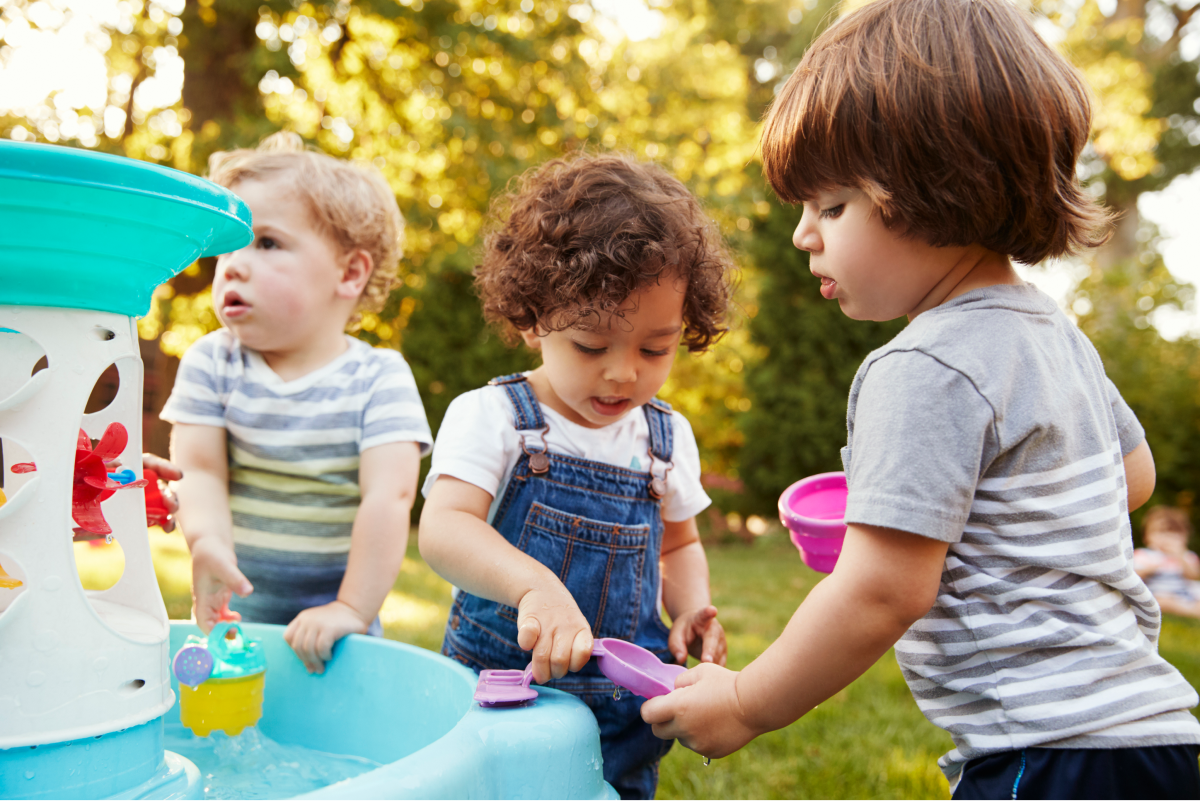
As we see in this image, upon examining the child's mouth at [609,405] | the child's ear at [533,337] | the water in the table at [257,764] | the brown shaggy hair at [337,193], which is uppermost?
the brown shaggy hair at [337,193]

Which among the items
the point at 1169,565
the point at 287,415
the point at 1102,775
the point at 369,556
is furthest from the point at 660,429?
the point at 1169,565

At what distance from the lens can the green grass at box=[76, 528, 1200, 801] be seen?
243cm

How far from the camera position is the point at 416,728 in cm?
158

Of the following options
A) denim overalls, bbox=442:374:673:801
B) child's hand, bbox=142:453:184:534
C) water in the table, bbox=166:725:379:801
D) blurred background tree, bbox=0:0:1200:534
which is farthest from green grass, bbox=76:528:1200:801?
blurred background tree, bbox=0:0:1200:534

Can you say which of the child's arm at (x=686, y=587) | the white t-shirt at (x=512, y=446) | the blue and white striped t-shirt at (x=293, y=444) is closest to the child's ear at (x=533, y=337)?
the white t-shirt at (x=512, y=446)

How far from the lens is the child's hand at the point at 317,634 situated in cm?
172

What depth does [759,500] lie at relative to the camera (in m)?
9.05

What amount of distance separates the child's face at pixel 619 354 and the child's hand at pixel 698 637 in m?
0.45

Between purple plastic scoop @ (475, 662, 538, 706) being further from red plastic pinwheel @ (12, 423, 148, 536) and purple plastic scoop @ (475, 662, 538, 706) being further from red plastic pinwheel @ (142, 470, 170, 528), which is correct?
red plastic pinwheel @ (142, 470, 170, 528)

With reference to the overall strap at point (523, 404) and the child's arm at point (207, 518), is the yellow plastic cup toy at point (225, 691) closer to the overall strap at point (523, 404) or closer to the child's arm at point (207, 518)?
the child's arm at point (207, 518)

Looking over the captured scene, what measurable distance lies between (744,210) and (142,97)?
7.66 m

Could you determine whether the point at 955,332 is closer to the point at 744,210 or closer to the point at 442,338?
the point at 442,338

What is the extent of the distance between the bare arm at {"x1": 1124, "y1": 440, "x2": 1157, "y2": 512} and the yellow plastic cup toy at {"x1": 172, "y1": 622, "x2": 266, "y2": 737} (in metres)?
1.62

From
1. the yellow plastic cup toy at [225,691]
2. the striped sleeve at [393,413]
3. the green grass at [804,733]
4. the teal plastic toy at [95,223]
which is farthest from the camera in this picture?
the green grass at [804,733]
